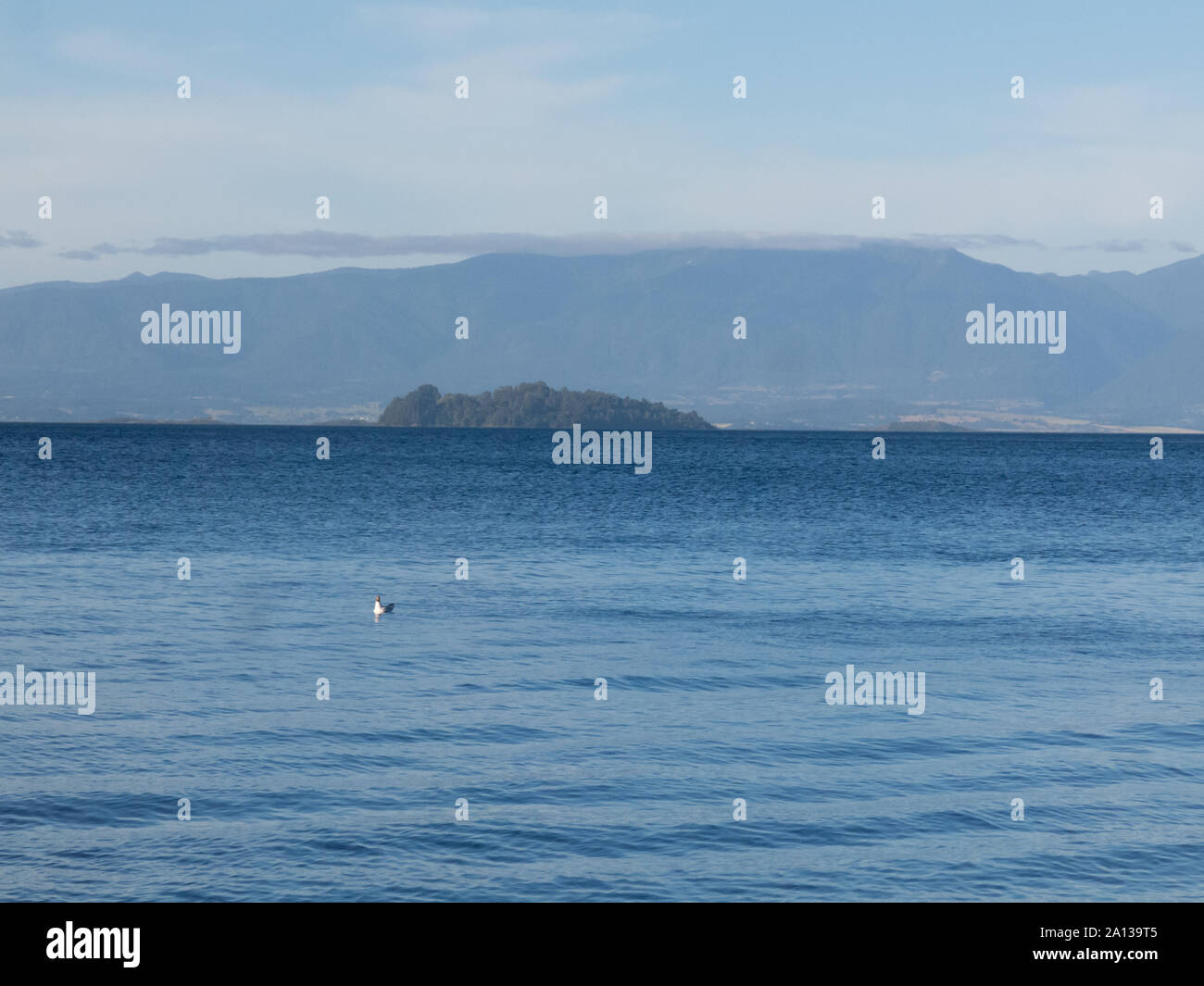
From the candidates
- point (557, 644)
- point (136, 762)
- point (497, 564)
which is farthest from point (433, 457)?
point (136, 762)

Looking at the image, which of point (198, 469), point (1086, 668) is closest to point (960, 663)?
point (1086, 668)

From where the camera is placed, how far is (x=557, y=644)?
31.3m

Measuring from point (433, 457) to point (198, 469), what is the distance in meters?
39.7

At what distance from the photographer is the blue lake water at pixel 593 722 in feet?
51.8

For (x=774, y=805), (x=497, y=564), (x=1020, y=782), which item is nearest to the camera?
(x=774, y=805)

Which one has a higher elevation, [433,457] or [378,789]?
[433,457]

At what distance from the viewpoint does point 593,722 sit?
22984mm

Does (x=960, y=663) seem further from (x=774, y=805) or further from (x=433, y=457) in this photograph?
(x=433, y=457)

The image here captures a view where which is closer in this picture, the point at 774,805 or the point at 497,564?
the point at 774,805

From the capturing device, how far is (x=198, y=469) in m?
114

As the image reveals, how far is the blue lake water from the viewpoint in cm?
1577
